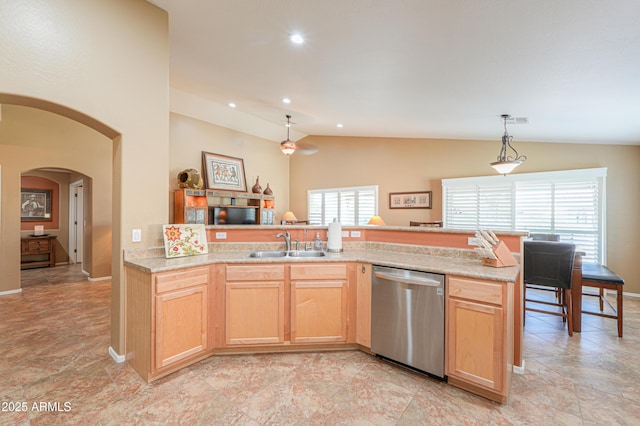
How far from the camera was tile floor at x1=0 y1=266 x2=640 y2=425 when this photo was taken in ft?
5.92

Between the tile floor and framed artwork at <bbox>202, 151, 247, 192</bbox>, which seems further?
framed artwork at <bbox>202, 151, 247, 192</bbox>

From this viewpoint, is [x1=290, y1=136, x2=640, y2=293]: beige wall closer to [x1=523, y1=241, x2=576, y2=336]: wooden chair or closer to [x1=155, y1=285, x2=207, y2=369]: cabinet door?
[x1=523, y1=241, x2=576, y2=336]: wooden chair

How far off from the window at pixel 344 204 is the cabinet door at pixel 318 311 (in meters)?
3.93

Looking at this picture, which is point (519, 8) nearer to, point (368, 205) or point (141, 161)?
point (141, 161)

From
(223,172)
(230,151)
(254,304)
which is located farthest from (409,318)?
(230,151)

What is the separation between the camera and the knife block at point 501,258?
7.33 feet

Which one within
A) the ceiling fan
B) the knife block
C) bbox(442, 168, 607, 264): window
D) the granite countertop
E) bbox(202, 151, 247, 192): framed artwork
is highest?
the ceiling fan

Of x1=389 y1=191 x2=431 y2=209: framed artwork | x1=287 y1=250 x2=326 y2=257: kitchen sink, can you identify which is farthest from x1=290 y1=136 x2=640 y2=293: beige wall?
x1=287 y1=250 x2=326 y2=257: kitchen sink

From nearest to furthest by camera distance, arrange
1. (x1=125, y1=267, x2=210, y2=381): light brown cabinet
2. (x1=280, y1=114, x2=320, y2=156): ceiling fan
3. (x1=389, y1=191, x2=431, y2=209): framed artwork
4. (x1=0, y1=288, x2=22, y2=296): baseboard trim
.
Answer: (x1=125, y1=267, x2=210, y2=381): light brown cabinet → (x1=0, y1=288, x2=22, y2=296): baseboard trim → (x1=280, y1=114, x2=320, y2=156): ceiling fan → (x1=389, y1=191, x2=431, y2=209): framed artwork

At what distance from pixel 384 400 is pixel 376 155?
5435 millimetres

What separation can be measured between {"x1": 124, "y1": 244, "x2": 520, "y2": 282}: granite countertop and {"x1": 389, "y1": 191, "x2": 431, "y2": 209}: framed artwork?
10.9ft

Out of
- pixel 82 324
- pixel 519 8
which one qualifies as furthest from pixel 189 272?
pixel 519 8

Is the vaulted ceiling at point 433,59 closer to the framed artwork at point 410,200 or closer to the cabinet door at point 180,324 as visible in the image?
the framed artwork at point 410,200

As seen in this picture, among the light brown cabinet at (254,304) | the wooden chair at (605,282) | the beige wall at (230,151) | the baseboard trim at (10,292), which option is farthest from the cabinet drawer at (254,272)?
the baseboard trim at (10,292)
